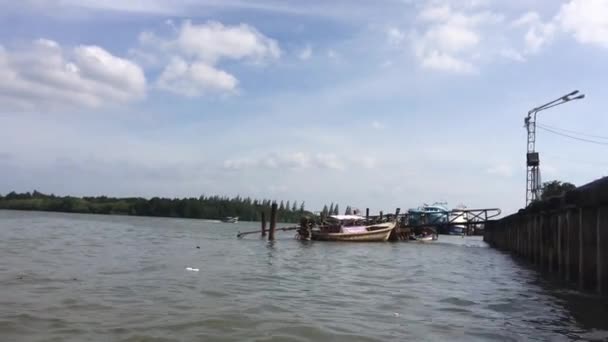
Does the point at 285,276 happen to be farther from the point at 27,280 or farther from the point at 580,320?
the point at 580,320

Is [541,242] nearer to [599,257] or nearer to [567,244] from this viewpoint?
[567,244]

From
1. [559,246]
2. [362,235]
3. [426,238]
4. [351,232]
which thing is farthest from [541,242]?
[426,238]

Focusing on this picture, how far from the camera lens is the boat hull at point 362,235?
48.3 meters

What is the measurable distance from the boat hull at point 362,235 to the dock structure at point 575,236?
1955 centimetres

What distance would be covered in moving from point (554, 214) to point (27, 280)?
18.1m

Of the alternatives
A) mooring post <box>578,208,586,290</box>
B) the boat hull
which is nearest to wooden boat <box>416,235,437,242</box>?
the boat hull

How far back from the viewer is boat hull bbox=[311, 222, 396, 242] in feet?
159

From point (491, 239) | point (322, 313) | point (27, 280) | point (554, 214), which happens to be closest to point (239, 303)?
point (322, 313)

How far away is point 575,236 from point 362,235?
3235cm

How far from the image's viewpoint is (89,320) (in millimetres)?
10883

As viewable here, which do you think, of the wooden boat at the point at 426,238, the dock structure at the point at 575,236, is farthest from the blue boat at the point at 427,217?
the dock structure at the point at 575,236

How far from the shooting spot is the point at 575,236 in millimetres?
17719

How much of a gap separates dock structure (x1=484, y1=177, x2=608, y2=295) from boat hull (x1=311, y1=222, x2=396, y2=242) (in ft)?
64.1

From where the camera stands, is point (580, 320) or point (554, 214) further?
point (554, 214)
